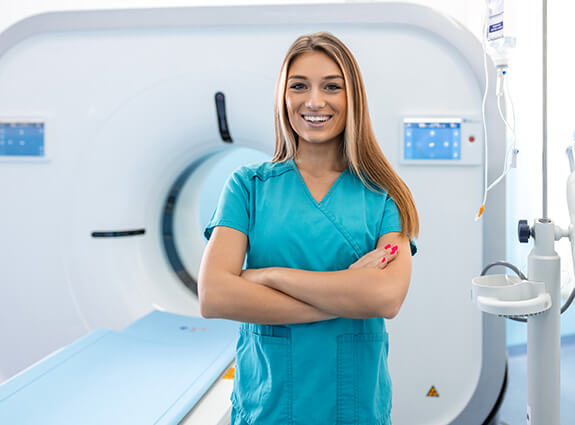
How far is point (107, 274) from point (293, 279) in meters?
1.20

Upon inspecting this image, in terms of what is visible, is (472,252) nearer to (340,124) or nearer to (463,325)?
(463,325)

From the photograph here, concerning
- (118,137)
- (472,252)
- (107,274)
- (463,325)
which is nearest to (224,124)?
(118,137)

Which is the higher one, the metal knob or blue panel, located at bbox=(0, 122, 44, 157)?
blue panel, located at bbox=(0, 122, 44, 157)

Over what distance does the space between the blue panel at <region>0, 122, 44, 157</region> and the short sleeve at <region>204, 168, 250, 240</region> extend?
1.18 metres

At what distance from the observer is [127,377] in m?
1.48

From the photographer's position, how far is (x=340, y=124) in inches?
42.3

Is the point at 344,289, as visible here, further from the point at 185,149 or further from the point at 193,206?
the point at 193,206

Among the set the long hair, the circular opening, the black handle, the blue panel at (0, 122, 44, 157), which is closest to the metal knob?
the long hair

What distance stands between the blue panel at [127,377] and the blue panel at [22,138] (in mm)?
738

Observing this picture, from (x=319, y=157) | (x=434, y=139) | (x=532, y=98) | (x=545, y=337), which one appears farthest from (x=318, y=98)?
(x=532, y=98)

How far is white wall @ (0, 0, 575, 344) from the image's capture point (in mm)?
1349

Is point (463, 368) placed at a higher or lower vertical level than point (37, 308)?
lower

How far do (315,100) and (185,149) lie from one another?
1002mm

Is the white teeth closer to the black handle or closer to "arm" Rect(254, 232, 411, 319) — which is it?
"arm" Rect(254, 232, 411, 319)
